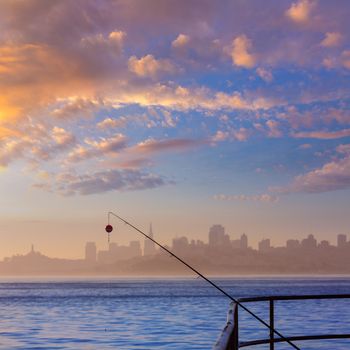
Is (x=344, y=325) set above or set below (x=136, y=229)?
below

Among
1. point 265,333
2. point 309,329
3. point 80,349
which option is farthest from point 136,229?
point 309,329

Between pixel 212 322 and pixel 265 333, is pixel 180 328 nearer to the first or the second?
pixel 212 322

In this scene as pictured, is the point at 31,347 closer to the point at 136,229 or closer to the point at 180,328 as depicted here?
the point at 180,328

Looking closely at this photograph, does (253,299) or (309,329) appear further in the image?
(309,329)

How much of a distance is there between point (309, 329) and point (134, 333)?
1092 cm

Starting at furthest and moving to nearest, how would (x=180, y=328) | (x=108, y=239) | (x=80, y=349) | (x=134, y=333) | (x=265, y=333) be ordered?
(x=180, y=328), (x=134, y=333), (x=265, y=333), (x=80, y=349), (x=108, y=239)

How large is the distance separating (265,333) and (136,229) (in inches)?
1025

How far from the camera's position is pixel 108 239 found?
18.0 metres

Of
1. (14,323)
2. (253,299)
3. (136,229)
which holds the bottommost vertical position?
(14,323)

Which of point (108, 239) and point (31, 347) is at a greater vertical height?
point (108, 239)

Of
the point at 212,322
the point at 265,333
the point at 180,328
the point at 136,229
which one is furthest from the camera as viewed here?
the point at 212,322

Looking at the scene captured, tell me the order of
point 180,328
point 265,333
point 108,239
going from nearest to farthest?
point 108,239 < point 265,333 < point 180,328

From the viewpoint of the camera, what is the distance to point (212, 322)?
49.8 m

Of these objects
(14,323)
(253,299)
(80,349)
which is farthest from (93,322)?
(253,299)
